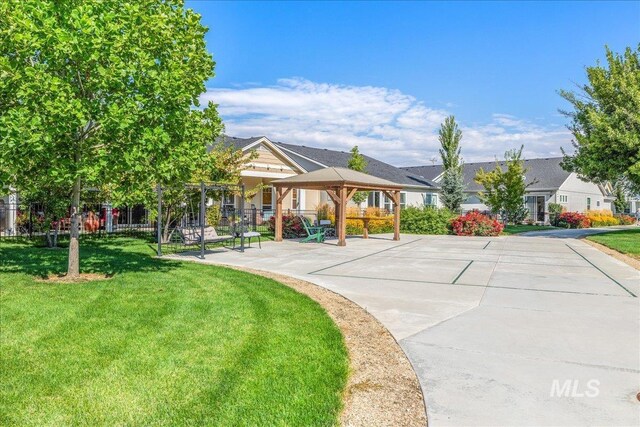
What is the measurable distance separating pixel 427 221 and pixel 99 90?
719 inches

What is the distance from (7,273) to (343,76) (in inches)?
666

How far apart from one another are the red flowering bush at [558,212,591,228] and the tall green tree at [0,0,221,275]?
31.1m

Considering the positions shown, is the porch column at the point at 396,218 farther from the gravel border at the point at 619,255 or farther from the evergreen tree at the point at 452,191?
the evergreen tree at the point at 452,191

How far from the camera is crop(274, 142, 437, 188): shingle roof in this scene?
26.9m

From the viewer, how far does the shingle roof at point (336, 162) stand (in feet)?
88.3

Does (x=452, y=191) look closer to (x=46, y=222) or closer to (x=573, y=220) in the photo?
(x=573, y=220)

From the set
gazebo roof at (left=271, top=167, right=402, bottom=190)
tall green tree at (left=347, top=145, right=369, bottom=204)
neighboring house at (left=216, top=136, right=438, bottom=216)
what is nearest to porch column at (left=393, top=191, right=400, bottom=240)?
neighboring house at (left=216, top=136, right=438, bottom=216)

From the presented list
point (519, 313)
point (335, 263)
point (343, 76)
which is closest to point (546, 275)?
point (519, 313)

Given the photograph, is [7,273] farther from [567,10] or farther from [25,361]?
[567,10]

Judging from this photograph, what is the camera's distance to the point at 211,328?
526 centimetres

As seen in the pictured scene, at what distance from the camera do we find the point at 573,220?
31.7 m

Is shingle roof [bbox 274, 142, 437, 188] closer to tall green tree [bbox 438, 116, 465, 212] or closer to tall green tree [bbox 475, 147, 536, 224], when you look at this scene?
tall green tree [bbox 438, 116, 465, 212]

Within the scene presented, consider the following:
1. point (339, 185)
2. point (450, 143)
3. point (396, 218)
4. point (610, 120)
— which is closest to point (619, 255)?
point (610, 120)

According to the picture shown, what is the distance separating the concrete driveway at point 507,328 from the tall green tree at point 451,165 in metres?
16.6
